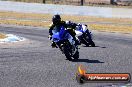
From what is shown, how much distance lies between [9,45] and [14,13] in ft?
97.1

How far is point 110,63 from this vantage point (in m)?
14.7

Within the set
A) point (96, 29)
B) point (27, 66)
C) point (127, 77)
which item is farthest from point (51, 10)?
point (127, 77)

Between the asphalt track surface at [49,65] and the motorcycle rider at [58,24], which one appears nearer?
the asphalt track surface at [49,65]

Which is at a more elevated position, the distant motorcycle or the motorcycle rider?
the motorcycle rider

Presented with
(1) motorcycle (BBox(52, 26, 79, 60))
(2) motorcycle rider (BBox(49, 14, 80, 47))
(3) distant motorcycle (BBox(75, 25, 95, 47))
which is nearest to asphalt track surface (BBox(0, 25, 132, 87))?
(1) motorcycle (BBox(52, 26, 79, 60))

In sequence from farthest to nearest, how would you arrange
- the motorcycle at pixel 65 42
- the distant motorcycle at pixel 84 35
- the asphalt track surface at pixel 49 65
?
the distant motorcycle at pixel 84 35 → the motorcycle at pixel 65 42 → the asphalt track surface at pixel 49 65

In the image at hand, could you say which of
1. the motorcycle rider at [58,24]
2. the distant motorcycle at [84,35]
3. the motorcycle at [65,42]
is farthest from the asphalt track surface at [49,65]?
the motorcycle rider at [58,24]

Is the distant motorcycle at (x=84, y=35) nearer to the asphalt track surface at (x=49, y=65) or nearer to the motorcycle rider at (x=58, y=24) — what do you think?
the asphalt track surface at (x=49, y=65)

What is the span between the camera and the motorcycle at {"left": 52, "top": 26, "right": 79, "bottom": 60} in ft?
50.4

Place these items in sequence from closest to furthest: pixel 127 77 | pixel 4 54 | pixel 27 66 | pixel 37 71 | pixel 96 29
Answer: pixel 127 77 → pixel 37 71 → pixel 27 66 → pixel 4 54 → pixel 96 29

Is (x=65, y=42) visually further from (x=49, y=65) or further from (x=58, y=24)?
(x=49, y=65)

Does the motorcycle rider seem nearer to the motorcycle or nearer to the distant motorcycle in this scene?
the motorcycle

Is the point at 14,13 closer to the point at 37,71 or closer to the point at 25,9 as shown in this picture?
the point at 25,9

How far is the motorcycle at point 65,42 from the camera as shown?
1536 centimetres
